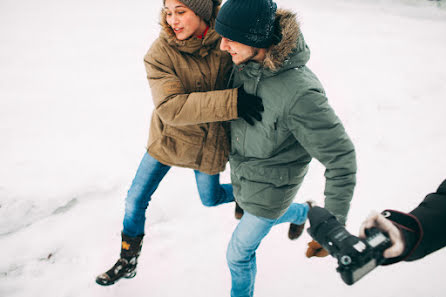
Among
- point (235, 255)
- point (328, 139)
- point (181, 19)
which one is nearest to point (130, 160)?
point (235, 255)

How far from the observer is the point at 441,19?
792 centimetres

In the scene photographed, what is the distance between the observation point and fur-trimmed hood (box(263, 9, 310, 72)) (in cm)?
125

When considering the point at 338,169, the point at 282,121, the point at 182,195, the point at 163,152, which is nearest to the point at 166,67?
the point at 163,152

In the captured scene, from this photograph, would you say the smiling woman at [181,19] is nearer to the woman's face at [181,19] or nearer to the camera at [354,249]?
the woman's face at [181,19]

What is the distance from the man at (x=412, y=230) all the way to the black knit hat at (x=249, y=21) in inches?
34.8

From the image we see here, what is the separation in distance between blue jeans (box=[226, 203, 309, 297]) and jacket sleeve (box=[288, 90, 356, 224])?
1.58 feet

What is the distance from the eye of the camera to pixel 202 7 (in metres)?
1.48

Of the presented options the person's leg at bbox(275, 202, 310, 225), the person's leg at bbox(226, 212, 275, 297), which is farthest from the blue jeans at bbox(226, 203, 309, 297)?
the person's leg at bbox(275, 202, 310, 225)

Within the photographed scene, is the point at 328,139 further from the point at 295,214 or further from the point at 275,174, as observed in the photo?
the point at 295,214

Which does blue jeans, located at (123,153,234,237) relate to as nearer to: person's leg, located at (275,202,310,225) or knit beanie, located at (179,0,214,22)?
person's leg, located at (275,202,310,225)

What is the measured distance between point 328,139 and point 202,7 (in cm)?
92

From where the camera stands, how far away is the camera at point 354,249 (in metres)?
0.83

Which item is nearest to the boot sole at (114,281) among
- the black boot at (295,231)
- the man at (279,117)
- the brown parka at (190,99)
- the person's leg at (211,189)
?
the person's leg at (211,189)

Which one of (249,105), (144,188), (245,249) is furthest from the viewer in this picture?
(144,188)
